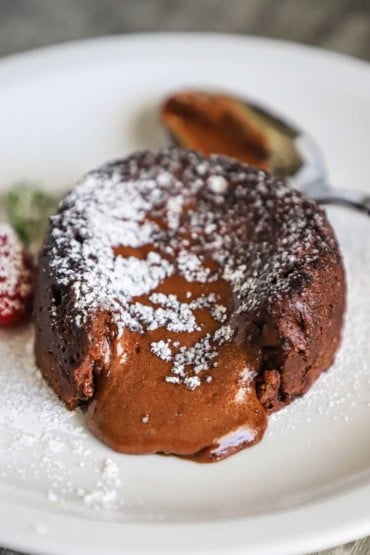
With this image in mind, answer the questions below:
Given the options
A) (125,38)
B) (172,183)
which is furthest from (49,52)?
(172,183)

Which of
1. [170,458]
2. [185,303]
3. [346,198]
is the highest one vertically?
[346,198]

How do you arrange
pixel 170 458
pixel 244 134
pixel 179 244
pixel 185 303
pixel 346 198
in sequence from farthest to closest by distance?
1. pixel 244 134
2. pixel 346 198
3. pixel 179 244
4. pixel 185 303
5. pixel 170 458

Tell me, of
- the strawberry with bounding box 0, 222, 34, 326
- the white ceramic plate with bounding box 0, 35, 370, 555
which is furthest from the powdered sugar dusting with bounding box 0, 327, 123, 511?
the strawberry with bounding box 0, 222, 34, 326

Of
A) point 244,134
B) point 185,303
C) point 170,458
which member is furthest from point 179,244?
point 244,134

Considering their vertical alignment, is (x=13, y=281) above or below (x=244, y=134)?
below

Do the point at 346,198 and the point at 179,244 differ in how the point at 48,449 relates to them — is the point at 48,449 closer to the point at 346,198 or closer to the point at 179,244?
the point at 179,244

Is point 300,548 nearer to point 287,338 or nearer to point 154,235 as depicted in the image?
point 287,338

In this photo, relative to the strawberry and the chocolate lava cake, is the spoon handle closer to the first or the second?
the chocolate lava cake
